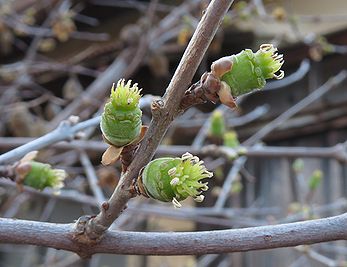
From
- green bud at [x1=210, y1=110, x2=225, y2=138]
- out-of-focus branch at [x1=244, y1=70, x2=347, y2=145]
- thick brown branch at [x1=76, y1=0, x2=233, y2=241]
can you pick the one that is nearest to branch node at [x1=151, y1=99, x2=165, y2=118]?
thick brown branch at [x1=76, y1=0, x2=233, y2=241]

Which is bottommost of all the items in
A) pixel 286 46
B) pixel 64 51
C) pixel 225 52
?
pixel 286 46

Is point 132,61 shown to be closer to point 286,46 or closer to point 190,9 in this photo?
point 190,9

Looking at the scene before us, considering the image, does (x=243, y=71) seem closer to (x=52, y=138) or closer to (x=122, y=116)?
(x=122, y=116)

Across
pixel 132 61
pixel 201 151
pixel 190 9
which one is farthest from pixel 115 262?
pixel 201 151

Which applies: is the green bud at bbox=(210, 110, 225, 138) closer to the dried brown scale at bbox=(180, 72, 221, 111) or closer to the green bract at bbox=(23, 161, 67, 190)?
the green bract at bbox=(23, 161, 67, 190)

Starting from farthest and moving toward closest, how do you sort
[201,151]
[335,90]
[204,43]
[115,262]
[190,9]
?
[115,262]
[190,9]
[335,90]
[201,151]
[204,43]

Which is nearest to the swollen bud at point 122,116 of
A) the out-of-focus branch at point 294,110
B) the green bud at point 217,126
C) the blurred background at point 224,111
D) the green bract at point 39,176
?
the green bract at point 39,176
